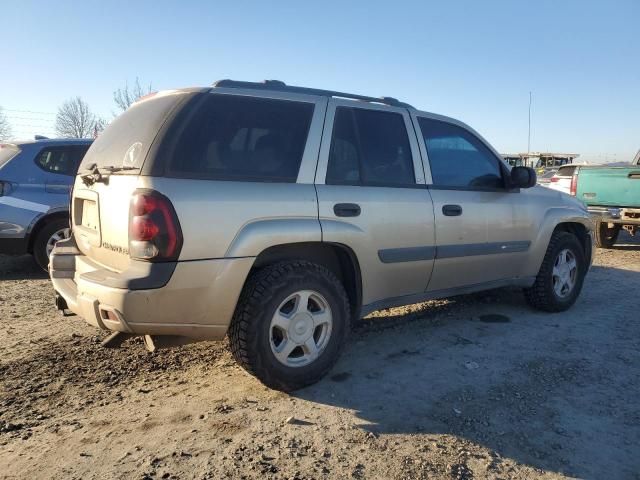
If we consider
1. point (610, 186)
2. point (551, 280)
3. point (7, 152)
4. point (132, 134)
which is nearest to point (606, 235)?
point (610, 186)

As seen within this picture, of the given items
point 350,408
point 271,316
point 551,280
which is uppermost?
point 271,316

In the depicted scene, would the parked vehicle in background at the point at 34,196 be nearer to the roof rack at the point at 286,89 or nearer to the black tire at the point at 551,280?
the roof rack at the point at 286,89

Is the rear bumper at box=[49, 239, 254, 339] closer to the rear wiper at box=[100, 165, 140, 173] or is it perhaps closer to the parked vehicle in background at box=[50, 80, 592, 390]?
the parked vehicle in background at box=[50, 80, 592, 390]

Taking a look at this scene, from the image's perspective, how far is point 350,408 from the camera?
3115 millimetres

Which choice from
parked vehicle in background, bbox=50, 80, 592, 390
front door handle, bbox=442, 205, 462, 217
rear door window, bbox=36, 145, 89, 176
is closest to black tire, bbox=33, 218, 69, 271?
rear door window, bbox=36, 145, 89, 176

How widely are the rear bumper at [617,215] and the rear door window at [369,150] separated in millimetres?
6373

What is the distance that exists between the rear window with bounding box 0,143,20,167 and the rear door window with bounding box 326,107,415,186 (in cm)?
478

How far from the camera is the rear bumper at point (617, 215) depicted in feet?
29.0

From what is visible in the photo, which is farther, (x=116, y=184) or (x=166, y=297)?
(x=116, y=184)

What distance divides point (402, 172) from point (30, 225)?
15.7 feet

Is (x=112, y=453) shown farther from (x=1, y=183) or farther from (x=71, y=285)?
(x=1, y=183)

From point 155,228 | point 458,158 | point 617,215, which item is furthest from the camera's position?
point 617,215

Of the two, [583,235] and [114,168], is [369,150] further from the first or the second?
[583,235]

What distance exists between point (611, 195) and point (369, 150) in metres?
Answer: 7.32
